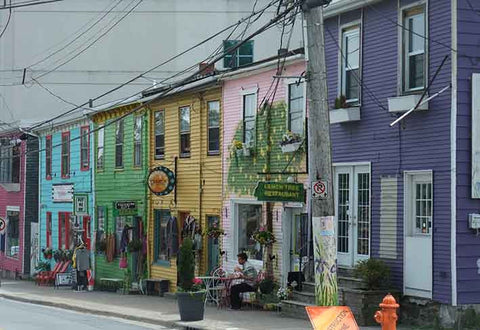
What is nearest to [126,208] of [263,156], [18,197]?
[263,156]

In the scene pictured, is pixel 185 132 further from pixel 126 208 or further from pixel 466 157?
pixel 466 157

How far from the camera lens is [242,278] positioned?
2519 cm

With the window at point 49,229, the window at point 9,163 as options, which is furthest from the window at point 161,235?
the window at point 9,163

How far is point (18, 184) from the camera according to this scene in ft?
149

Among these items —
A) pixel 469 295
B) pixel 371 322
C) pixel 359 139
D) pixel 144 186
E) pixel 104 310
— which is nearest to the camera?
pixel 469 295

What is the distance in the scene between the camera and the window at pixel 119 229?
114 ft

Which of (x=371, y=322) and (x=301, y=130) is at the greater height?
(x=301, y=130)

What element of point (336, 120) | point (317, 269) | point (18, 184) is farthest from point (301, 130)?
point (18, 184)

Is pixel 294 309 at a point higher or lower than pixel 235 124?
lower

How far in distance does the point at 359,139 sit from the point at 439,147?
2768mm

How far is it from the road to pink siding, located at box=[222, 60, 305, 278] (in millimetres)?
4126

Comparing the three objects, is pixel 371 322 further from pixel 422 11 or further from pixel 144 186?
pixel 144 186

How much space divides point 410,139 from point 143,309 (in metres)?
9.66

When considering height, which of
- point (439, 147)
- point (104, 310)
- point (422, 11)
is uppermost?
point (422, 11)
